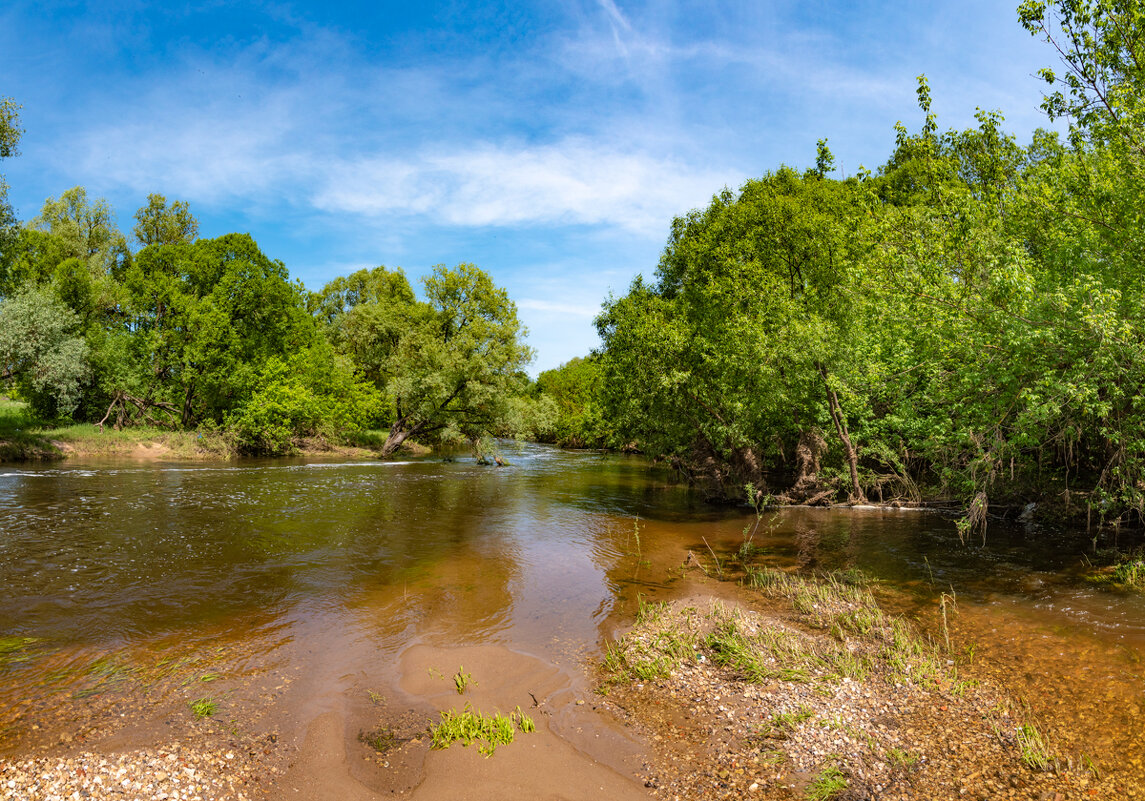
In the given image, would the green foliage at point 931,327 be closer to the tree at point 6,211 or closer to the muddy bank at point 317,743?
the muddy bank at point 317,743

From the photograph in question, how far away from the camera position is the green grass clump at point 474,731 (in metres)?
6.90

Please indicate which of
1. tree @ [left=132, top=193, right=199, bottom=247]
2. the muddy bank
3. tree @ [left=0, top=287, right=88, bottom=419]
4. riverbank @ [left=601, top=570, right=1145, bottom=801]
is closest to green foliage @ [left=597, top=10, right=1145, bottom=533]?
riverbank @ [left=601, top=570, right=1145, bottom=801]

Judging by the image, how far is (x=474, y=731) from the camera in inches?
279

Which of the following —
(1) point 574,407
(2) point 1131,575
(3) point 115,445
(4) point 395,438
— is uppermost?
(1) point 574,407

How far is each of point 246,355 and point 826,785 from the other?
48.9m

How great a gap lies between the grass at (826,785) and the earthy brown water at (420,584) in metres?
2.98

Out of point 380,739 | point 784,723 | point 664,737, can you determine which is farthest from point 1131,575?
point 380,739

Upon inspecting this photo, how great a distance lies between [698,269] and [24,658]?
25.6 metres

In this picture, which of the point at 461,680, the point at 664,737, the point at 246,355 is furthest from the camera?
the point at 246,355

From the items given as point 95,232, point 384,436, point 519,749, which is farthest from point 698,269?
point 95,232

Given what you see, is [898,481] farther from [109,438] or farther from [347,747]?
[109,438]

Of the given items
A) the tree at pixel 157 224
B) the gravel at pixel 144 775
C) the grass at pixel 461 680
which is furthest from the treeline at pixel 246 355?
the gravel at pixel 144 775

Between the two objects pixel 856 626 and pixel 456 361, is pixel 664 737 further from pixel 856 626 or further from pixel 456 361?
pixel 456 361

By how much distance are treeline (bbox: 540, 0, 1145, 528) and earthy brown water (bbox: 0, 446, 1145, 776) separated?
233 centimetres
